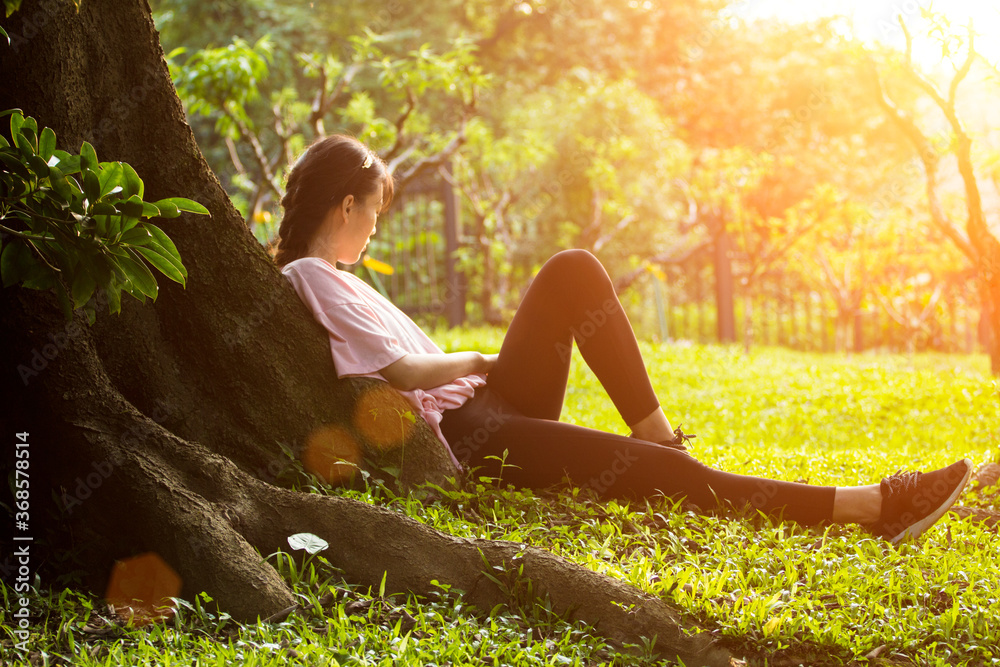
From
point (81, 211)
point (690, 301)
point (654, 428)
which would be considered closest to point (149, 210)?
point (81, 211)

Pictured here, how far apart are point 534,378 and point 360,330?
0.69 meters

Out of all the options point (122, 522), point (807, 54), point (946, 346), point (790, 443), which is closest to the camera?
point (122, 522)

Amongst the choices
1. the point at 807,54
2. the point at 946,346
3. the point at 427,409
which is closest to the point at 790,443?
the point at 427,409

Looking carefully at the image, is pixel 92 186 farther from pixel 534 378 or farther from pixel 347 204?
pixel 534 378

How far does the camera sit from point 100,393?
230cm

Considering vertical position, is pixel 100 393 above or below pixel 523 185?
below

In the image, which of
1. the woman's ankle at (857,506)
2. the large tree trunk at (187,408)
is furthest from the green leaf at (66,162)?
the woman's ankle at (857,506)

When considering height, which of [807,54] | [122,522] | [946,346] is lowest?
[946,346]

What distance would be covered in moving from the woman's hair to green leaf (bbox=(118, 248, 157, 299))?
4.32 ft

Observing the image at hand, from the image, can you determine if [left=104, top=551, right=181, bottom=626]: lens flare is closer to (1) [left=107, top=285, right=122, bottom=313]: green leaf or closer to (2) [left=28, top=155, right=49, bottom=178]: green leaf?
(1) [left=107, top=285, right=122, bottom=313]: green leaf

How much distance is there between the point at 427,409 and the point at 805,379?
5.00 m

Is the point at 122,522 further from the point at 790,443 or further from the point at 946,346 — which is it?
the point at 946,346

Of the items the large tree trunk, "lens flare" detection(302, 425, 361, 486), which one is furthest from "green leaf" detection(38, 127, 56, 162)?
"lens flare" detection(302, 425, 361, 486)

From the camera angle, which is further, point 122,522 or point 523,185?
point 523,185
